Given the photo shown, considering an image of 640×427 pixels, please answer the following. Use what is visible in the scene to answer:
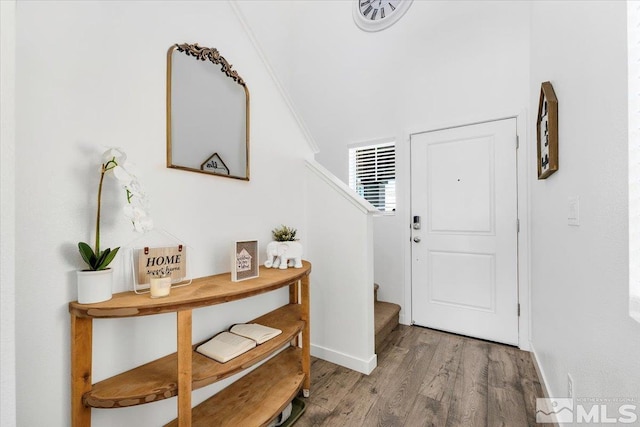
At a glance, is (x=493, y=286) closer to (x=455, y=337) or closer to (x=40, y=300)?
(x=455, y=337)

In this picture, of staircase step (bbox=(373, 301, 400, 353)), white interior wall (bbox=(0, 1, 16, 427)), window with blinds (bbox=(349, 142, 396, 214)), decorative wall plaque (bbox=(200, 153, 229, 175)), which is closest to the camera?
white interior wall (bbox=(0, 1, 16, 427))

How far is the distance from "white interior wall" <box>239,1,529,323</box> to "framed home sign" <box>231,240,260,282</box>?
6.13ft

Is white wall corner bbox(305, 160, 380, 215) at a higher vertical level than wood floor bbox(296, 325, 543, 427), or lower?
higher

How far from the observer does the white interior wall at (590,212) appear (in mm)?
805

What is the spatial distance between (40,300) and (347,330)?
173 cm

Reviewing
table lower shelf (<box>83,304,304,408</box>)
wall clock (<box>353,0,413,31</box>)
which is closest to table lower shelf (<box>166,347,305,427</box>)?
table lower shelf (<box>83,304,304,408</box>)

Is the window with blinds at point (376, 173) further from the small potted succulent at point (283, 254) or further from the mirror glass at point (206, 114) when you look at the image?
the mirror glass at point (206, 114)

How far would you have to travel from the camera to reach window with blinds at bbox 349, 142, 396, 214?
3002mm

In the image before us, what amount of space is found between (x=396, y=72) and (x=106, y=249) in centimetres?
304

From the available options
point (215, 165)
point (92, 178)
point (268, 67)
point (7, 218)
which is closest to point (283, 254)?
point (215, 165)

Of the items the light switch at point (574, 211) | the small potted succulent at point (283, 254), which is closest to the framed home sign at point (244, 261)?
the small potted succulent at point (283, 254)

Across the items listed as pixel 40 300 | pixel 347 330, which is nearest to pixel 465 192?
pixel 347 330

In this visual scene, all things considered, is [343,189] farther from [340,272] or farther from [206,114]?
[206,114]

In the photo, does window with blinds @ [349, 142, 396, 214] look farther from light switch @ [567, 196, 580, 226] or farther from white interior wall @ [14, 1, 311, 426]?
white interior wall @ [14, 1, 311, 426]
